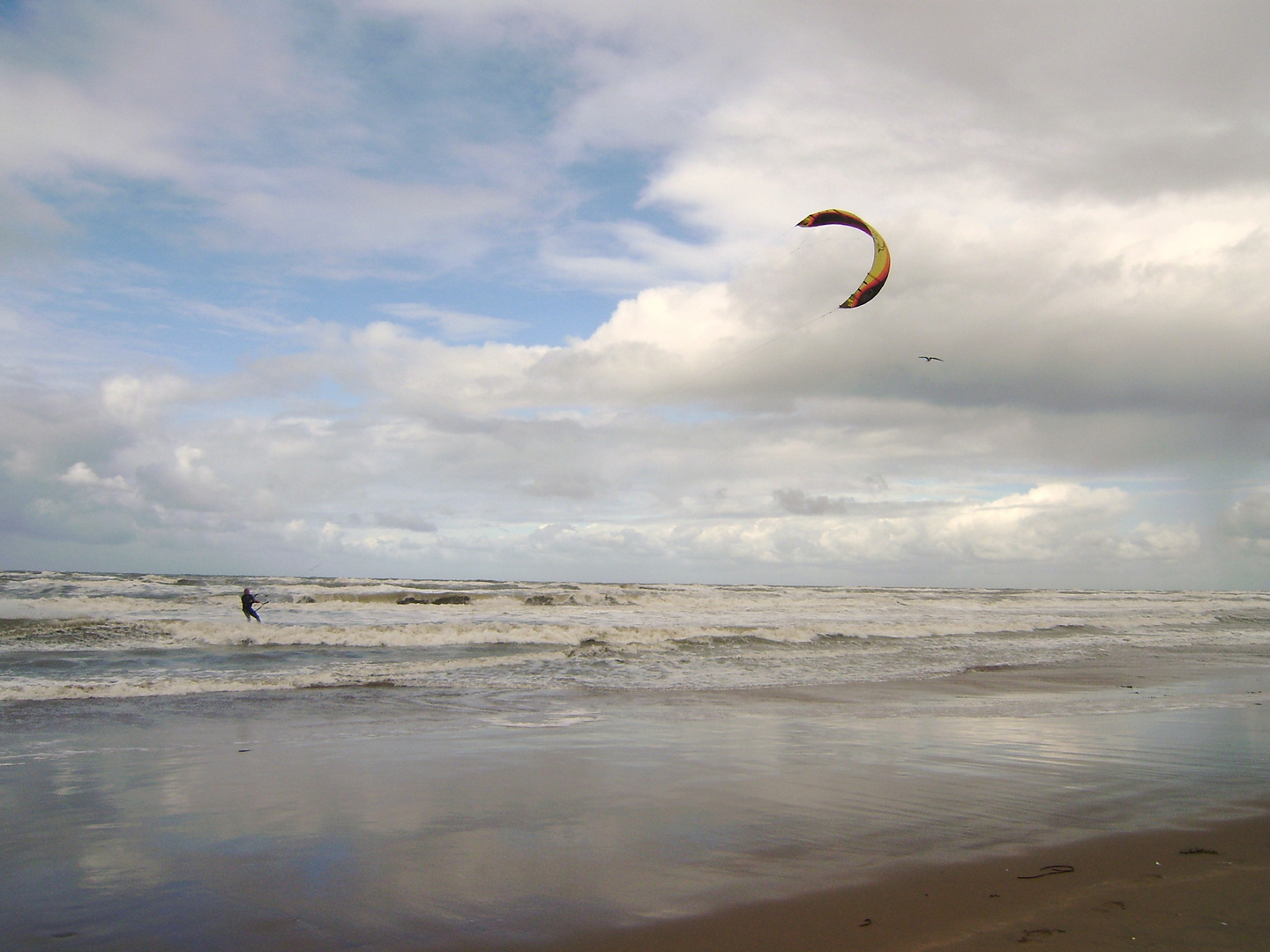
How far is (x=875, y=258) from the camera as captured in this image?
715 inches

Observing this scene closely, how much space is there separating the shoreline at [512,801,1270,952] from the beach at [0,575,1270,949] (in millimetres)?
22

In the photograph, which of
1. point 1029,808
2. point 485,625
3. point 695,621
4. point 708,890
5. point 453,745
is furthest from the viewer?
point 695,621

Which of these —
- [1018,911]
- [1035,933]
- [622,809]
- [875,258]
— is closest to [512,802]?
[622,809]

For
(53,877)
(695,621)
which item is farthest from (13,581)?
(53,877)

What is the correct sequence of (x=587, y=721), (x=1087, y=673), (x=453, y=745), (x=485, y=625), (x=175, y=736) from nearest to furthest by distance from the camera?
(x=453, y=745)
(x=175, y=736)
(x=587, y=721)
(x=1087, y=673)
(x=485, y=625)

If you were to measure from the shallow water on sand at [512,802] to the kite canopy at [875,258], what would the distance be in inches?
379

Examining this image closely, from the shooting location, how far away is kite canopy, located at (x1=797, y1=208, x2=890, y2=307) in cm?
1792

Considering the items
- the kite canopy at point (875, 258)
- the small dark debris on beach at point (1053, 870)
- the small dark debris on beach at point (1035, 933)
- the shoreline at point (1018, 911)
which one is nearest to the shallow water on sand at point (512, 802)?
the shoreline at point (1018, 911)

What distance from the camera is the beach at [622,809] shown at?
423cm

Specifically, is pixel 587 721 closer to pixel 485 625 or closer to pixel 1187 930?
pixel 1187 930

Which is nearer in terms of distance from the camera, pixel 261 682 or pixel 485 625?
pixel 261 682

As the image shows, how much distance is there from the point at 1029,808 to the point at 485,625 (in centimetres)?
2117

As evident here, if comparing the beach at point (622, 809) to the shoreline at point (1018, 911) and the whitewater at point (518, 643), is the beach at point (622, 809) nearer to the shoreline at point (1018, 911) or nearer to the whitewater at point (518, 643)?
the shoreline at point (1018, 911)

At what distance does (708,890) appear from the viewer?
15.1ft
